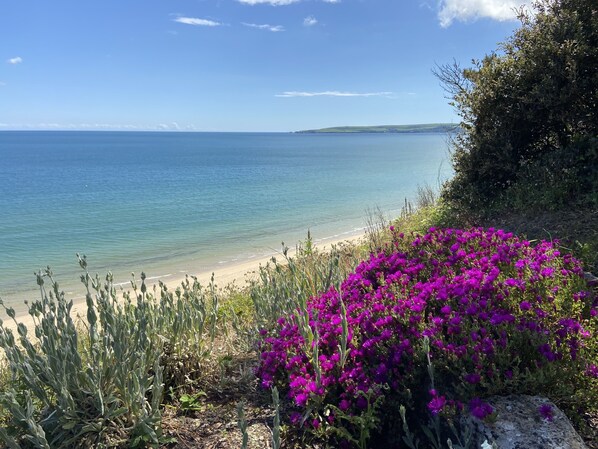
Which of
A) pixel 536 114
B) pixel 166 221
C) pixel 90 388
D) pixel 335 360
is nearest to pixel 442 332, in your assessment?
pixel 335 360

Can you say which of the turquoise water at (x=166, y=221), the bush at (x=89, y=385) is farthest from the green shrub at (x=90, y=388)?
the turquoise water at (x=166, y=221)

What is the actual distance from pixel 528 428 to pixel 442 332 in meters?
0.73

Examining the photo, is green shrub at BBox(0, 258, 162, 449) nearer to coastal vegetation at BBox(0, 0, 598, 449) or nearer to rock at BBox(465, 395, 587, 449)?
coastal vegetation at BBox(0, 0, 598, 449)

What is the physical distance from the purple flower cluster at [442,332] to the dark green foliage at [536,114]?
3718 mm

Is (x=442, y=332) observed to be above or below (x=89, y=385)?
above

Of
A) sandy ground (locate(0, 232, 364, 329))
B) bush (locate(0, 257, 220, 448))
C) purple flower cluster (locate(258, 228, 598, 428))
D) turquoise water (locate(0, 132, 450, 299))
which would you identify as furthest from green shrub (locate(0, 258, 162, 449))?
turquoise water (locate(0, 132, 450, 299))

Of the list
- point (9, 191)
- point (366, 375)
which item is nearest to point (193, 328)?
point (366, 375)

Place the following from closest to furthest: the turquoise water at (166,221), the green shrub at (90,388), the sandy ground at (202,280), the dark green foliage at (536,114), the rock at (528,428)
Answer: the rock at (528,428), the green shrub at (90,388), the dark green foliage at (536,114), the sandy ground at (202,280), the turquoise water at (166,221)

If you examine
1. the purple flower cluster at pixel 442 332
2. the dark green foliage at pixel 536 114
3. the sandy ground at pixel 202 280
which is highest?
the dark green foliage at pixel 536 114

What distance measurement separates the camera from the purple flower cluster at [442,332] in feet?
8.58

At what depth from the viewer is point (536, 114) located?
23.6 ft

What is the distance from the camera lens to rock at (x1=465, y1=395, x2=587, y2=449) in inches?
89.0

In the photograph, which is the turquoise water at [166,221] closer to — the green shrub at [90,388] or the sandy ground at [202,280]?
the sandy ground at [202,280]

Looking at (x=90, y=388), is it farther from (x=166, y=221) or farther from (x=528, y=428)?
(x=166, y=221)
